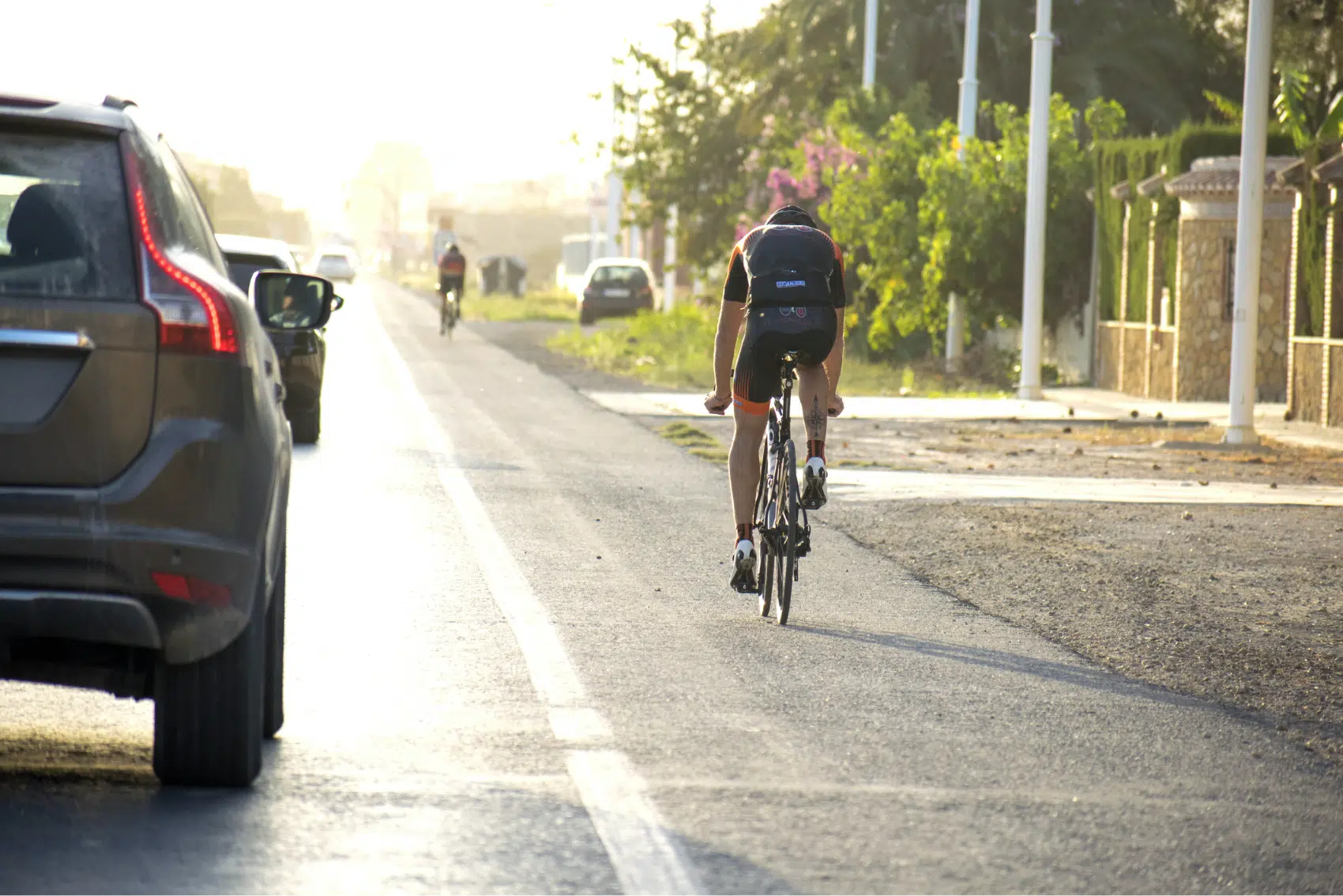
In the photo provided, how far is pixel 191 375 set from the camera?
213 inches

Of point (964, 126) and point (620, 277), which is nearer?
point (964, 126)

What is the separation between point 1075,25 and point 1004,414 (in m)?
20.4

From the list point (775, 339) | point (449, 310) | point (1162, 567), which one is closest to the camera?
point (775, 339)

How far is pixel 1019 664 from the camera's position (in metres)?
8.41

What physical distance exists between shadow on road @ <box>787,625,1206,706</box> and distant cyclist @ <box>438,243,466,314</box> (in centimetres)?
3238

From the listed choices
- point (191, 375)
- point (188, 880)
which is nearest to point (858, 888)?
point (188, 880)

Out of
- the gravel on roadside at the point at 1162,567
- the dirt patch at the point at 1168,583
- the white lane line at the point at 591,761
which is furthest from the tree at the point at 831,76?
the white lane line at the point at 591,761

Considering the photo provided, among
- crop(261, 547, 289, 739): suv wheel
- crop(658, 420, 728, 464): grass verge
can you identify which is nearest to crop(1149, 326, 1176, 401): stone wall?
crop(658, 420, 728, 464): grass verge

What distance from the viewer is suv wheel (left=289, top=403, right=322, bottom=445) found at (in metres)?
17.8

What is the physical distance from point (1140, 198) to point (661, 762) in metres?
23.1

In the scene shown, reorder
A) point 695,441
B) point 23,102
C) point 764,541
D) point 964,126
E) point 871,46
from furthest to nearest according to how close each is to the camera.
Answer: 1. point 871,46
2. point 964,126
3. point 695,441
4. point 764,541
5. point 23,102

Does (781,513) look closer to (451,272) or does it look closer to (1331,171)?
(1331,171)

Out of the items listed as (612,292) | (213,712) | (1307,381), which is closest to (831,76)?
(612,292)

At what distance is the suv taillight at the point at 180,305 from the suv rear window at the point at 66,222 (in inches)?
1.6
